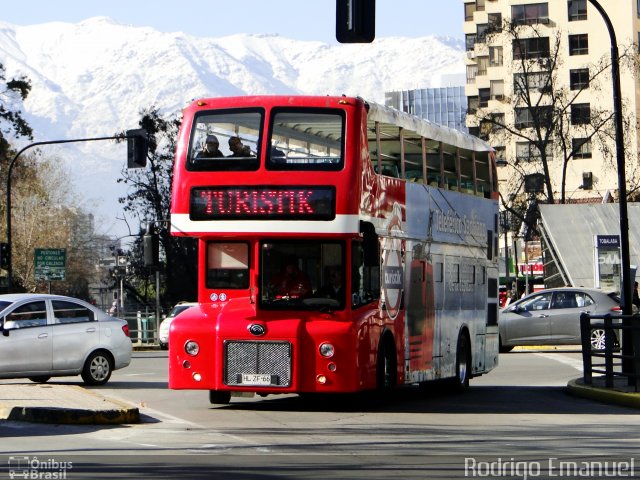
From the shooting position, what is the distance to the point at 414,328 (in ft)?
71.2

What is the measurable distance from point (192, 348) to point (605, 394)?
6.12 meters

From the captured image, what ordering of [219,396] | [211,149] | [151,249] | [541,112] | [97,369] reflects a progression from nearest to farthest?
[211,149] → [151,249] → [219,396] → [97,369] → [541,112]

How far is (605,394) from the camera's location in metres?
21.5

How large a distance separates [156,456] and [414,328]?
27.7ft

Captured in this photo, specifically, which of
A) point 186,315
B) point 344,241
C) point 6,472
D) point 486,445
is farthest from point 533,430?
point 6,472

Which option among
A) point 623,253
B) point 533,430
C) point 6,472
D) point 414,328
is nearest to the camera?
point 6,472

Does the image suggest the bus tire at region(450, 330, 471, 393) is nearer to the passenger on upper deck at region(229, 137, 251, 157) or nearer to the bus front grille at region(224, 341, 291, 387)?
the bus front grille at region(224, 341, 291, 387)

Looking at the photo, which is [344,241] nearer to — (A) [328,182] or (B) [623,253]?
(A) [328,182]

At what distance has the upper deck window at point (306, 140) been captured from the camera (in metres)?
19.0

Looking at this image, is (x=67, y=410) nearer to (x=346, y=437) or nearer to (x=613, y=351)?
(x=346, y=437)

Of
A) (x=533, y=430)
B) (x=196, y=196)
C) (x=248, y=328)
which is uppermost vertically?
(x=196, y=196)

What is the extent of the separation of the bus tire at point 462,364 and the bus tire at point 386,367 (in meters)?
3.55

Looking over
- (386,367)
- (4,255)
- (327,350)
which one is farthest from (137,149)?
(327,350)

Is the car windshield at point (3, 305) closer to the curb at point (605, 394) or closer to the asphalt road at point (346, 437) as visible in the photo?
the asphalt road at point (346, 437)
